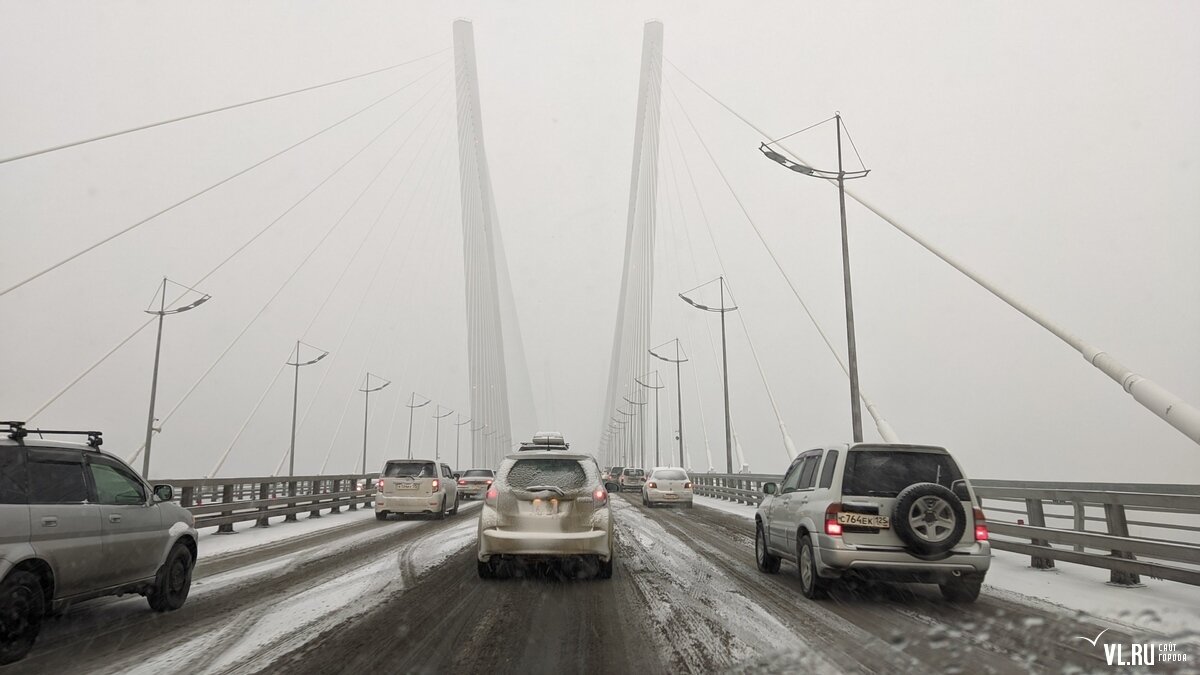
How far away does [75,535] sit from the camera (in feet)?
21.8

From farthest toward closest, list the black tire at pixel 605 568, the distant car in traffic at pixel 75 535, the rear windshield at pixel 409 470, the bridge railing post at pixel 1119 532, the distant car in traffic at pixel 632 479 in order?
the distant car in traffic at pixel 632 479, the rear windshield at pixel 409 470, the black tire at pixel 605 568, the bridge railing post at pixel 1119 532, the distant car in traffic at pixel 75 535

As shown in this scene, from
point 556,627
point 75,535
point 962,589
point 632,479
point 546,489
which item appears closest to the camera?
point 75,535

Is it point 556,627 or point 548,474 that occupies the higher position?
point 548,474

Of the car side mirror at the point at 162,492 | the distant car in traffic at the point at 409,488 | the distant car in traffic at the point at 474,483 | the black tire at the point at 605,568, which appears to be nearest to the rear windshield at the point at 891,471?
the black tire at the point at 605,568

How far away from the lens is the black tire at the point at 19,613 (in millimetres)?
5766

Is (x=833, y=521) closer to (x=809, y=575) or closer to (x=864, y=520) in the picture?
(x=864, y=520)

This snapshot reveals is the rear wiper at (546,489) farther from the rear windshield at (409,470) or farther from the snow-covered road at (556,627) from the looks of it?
the rear windshield at (409,470)

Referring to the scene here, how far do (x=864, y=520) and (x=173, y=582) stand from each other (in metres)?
7.09

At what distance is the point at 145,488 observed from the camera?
8.16m

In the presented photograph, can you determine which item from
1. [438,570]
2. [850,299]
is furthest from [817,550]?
[850,299]

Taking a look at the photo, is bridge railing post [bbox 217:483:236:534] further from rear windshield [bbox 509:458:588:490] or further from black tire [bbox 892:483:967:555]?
black tire [bbox 892:483:967:555]

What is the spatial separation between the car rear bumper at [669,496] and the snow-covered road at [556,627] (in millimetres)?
18038

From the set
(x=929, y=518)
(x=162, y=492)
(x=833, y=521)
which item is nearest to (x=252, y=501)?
(x=162, y=492)

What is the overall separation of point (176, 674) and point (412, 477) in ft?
56.8
